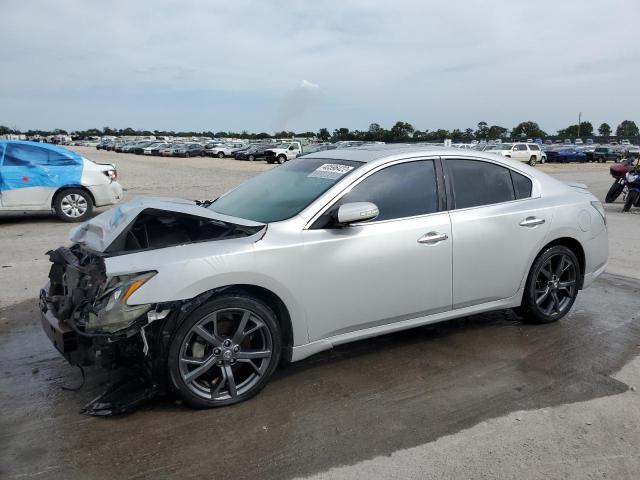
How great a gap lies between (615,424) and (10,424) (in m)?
3.70

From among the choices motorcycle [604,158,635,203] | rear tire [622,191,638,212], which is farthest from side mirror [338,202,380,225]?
motorcycle [604,158,635,203]

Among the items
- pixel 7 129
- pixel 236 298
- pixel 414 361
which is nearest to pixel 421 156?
pixel 414 361

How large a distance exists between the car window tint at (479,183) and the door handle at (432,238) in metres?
0.36

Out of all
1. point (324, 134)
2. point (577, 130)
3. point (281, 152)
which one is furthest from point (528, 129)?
point (281, 152)

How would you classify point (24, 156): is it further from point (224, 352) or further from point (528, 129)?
point (528, 129)

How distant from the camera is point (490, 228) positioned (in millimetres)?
4656

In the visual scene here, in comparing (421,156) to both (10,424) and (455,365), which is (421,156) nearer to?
(455,365)

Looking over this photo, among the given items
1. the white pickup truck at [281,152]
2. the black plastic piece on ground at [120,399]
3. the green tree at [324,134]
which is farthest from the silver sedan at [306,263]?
the green tree at [324,134]

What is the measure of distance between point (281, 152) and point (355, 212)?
42529 millimetres

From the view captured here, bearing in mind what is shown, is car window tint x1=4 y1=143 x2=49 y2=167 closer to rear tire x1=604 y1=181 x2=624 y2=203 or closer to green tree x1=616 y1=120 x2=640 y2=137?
rear tire x1=604 y1=181 x2=624 y2=203

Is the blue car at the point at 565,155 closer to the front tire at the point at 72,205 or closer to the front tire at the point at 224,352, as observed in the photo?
the front tire at the point at 72,205

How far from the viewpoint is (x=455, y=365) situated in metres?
4.39

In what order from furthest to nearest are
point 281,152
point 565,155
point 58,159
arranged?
point 565,155 < point 281,152 < point 58,159

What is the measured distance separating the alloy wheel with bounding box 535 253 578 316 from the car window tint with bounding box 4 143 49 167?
9726mm
